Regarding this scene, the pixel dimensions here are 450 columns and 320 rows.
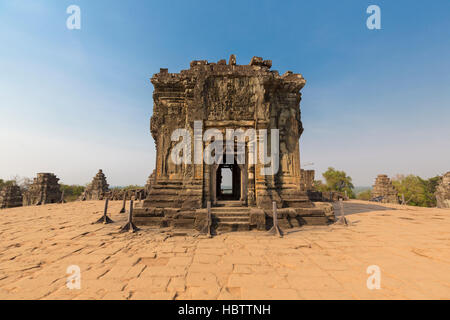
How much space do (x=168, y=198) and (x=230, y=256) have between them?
409 cm

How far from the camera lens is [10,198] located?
16.7 meters

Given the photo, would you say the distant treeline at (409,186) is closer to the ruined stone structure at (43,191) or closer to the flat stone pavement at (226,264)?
the flat stone pavement at (226,264)

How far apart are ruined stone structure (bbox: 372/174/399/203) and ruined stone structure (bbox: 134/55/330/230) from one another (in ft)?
59.6

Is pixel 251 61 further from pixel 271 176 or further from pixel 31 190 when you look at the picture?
pixel 31 190

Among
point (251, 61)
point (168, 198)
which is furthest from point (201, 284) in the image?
point (251, 61)

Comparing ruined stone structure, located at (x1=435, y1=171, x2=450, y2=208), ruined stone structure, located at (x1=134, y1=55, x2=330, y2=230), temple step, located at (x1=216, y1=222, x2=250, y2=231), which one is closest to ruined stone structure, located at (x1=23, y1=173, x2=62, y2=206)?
ruined stone structure, located at (x1=134, y1=55, x2=330, y2=230)

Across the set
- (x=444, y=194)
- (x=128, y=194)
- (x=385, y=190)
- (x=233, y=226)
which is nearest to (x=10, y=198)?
(x=128, y=194)

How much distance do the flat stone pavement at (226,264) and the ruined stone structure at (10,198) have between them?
56.3ft

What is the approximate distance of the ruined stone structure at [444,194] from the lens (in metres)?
15.2

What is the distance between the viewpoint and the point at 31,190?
20000 millimetres

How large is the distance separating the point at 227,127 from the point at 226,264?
557cm

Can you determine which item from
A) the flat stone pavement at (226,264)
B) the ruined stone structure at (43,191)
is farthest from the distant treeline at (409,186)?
the ruined stone structure at (43,191)

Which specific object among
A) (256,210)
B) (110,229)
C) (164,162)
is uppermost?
(164,162)
